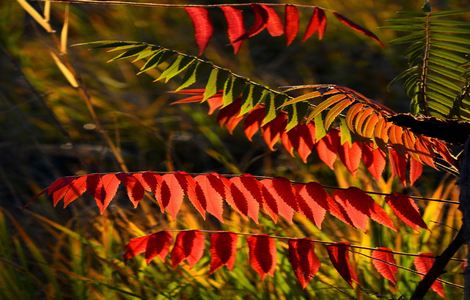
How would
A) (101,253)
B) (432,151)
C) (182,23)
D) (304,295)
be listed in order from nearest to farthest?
(432,151)
(304,295)
(101,253)
(182,23)

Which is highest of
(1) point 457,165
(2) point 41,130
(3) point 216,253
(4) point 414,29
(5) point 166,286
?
(4) point 414,29

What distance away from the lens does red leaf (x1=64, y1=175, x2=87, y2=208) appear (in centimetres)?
204

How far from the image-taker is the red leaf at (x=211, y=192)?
6.88 feet

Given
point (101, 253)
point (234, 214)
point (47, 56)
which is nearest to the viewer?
point (101, 253)

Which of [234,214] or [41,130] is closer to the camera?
[234,214]

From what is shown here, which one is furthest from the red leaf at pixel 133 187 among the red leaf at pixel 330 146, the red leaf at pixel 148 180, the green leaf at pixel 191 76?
the red leaf at pixel 330 146

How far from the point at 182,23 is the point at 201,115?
1.47m

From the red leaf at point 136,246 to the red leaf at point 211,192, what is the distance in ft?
0.80

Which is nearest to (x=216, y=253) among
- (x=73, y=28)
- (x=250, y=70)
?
(x=250, y=70)

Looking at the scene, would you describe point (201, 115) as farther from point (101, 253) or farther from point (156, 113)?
point (101, 253)

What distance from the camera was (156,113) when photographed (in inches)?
192

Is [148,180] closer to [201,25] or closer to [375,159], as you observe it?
[201,25]

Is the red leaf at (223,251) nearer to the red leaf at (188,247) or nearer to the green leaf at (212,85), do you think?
the red leaf at (188,247)

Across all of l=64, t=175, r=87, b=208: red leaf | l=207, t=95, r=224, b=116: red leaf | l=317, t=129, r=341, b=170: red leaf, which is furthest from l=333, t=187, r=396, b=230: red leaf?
l=64, t=175, r=87, b=208: red leaf
